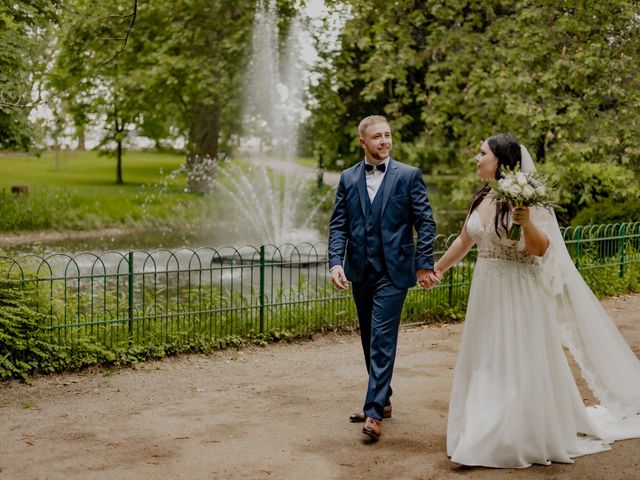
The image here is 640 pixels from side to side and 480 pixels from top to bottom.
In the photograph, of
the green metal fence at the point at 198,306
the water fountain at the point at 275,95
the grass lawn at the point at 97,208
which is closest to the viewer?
the green metal fence at the point at 198,306

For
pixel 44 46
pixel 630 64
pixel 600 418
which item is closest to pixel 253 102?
pixel 44 46

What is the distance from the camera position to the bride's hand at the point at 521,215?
5.31m

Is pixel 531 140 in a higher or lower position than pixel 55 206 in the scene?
higher

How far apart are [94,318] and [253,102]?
1666 cm

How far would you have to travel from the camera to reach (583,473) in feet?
16.6

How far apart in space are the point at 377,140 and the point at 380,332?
4.23 ft

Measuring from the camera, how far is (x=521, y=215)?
5.32 meters

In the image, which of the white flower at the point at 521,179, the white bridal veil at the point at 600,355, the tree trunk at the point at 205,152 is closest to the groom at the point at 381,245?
the white flower at the point at 521,179

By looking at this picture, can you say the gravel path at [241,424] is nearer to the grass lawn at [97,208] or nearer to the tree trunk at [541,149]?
the tree trunk at [541,149]

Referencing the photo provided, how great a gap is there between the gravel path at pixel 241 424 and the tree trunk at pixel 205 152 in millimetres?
20320

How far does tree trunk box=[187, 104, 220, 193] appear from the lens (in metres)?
28.7

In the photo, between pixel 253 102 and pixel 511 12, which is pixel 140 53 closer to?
pixel 253 102

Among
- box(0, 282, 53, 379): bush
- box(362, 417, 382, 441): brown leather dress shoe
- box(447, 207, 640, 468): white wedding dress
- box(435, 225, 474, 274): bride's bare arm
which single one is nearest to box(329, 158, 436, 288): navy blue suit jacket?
box(435, 225, 474, 274): bride's bare arm

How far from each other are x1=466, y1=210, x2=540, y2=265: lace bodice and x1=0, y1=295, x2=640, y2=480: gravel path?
1295mm
